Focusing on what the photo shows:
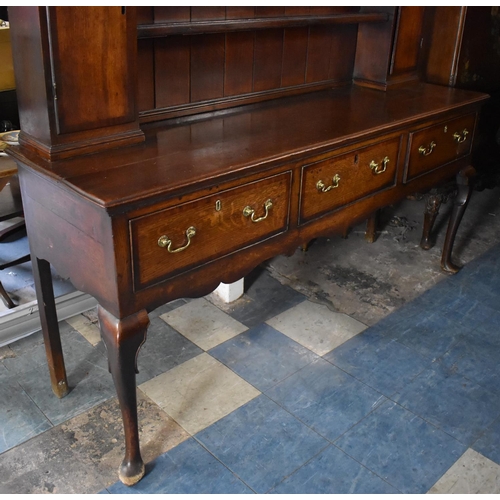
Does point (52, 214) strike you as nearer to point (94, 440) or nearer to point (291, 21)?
point (94, 440)

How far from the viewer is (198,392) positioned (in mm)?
2199

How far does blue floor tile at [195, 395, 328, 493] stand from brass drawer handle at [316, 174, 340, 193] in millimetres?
810

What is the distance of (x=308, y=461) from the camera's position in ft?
6.27

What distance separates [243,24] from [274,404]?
1361 millimetres

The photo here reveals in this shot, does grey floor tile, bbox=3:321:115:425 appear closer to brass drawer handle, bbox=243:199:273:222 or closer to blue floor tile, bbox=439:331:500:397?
brass drawer handle, bbox=243:199:273:222

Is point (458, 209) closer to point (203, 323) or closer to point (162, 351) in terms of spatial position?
point (203, 323)

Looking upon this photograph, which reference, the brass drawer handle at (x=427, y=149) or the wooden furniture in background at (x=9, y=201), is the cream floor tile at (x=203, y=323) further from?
the brass drawer handle at (x=427, y=149)

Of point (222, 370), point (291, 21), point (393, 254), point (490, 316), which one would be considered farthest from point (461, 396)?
point (291, 21)

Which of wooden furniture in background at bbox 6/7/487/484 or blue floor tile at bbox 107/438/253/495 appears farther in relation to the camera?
blue floor tile at bbox 107/438/253/495

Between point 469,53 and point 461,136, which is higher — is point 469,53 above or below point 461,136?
above

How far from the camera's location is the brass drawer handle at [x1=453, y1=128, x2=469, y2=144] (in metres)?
2.55

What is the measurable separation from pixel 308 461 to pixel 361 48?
181cm

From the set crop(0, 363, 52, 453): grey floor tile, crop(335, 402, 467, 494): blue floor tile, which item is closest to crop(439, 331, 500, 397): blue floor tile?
crop(335, 402, 467, 494): blue floor tile

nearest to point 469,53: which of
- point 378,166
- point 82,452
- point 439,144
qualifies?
point 439,144
